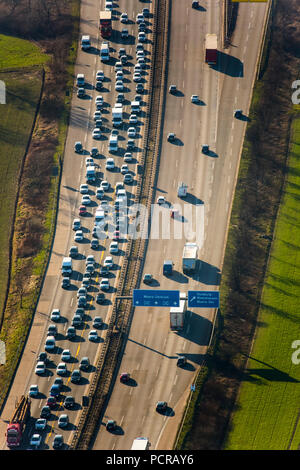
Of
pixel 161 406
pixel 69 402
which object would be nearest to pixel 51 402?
pixel 69 402

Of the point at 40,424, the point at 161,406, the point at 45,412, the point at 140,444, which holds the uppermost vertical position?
the point at 161,406

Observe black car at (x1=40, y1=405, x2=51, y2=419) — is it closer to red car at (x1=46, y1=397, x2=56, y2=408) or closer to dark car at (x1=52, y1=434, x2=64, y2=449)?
red car at (x1=46, y1=397, x2=56, y2=408)

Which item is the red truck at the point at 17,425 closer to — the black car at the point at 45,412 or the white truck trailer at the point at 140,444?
the black car at the point at 45,412

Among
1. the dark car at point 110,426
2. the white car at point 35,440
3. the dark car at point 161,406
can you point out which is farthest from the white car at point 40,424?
the dark car at point 161,406

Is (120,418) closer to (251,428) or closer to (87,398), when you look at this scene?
(87,398)

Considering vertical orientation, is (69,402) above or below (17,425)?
above

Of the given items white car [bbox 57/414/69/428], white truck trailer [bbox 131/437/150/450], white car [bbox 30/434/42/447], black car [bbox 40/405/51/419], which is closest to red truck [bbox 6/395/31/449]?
white car [bbox 30/434/42/447]

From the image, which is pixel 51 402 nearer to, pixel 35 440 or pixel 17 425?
pixel 17 425
